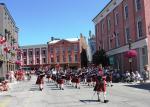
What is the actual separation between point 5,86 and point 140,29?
16320 millimetres

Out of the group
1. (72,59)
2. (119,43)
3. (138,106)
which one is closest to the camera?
(138,106)

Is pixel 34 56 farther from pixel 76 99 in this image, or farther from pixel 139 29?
pixel 76 99

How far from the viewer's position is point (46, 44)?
10181 cm

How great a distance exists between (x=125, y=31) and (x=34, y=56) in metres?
64.5

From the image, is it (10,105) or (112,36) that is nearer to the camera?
(10,105)

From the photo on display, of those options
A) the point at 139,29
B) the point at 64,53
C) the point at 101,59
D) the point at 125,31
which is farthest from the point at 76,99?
the point at 64,53

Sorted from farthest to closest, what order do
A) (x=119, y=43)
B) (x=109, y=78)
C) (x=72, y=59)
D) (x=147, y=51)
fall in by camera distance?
(x=72, y=59) < (x=119, y=43) < (x=147, y=51) < (x=109, y=78)

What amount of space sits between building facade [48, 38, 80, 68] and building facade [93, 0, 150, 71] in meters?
41.1

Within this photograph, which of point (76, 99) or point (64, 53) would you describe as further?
point (64, 53)

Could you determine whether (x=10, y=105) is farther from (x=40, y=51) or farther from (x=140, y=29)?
(x=40, y=51)

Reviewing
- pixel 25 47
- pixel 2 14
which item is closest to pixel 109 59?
pixel 2 14

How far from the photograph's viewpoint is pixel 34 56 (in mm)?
102812

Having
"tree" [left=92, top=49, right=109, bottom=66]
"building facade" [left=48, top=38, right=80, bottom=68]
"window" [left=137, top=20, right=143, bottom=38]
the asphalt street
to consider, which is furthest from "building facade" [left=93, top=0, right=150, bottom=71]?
"building facade" [left=48, top=38, right=80, bottom=68]

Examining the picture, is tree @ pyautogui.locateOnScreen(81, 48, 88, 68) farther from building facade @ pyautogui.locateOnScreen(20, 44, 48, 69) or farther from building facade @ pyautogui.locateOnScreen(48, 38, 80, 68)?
building facade @ pyautogui.locateOnScreen(20, 44, 48, 69)
